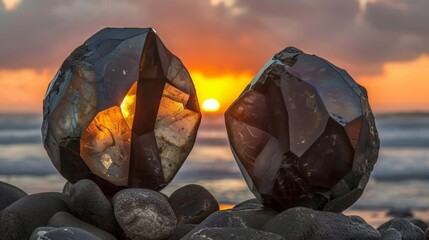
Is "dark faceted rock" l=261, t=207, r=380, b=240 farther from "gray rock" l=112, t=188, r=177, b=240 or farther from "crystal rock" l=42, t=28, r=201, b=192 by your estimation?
"crystal rock" l=42, t=28, r=201, b=192

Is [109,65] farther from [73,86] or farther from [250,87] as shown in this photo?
[250,87]

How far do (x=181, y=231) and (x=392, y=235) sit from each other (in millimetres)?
1551

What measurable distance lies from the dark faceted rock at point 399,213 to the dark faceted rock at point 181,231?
6116 mm

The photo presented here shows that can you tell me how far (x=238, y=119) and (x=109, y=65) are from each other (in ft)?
3.67

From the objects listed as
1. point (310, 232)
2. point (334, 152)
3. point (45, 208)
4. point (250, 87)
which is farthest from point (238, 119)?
point (45, 208)

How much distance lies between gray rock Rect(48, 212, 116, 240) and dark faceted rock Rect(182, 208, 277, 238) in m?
0.69

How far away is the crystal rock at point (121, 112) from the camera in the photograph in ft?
21.2

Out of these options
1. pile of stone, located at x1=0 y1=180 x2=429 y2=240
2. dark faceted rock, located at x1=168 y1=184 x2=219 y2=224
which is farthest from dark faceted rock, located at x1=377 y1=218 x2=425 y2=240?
dark faceted rock, located at x1=168 y1=184 x2=219 y2=224

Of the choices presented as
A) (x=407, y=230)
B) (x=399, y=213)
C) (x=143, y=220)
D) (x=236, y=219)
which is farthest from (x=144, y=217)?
(x=399, y=213)

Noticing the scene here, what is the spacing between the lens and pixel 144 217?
19.1ft

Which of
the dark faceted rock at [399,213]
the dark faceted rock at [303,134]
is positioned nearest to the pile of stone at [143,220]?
the dark faceted rock at [303,134]

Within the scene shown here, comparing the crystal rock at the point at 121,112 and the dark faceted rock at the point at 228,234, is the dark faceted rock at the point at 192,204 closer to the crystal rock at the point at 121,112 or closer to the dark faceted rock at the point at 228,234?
the crystal rock at the point at 121,112

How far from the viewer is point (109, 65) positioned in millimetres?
6539

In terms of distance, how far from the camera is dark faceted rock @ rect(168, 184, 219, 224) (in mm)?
6715
